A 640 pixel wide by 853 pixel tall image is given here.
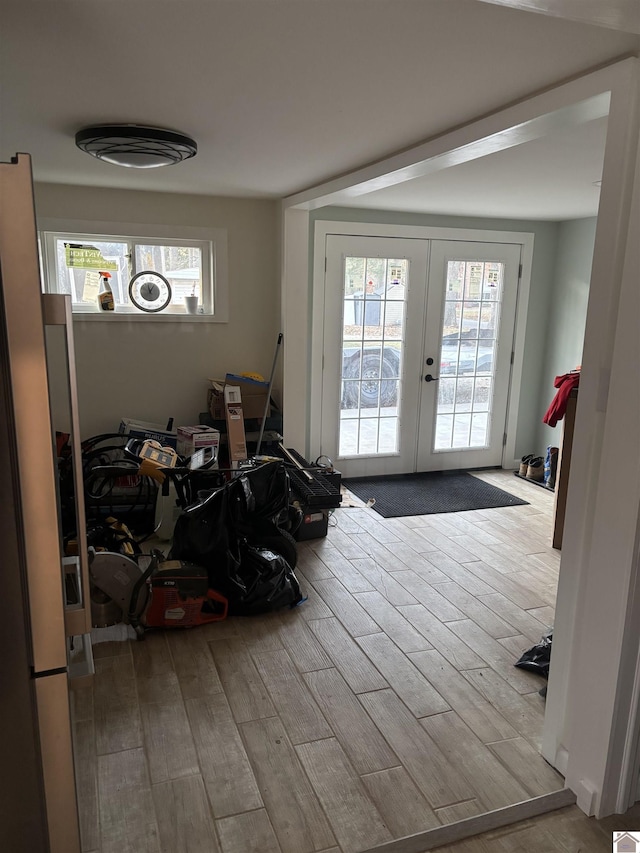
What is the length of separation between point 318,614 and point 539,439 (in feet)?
12.0

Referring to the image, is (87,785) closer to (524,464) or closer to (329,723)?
(329,723)

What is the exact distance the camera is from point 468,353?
5.75 m

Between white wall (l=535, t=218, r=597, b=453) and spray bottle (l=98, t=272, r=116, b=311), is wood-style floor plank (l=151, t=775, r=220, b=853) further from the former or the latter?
white wall (l=535, t=218, r=597, b=453)

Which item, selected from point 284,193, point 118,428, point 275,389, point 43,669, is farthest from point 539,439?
point 43,669

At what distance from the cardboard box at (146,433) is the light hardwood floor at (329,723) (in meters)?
1.41

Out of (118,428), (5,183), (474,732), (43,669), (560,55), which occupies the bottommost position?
(474,732)

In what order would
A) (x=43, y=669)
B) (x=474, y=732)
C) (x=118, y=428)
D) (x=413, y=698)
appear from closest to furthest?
(x=43, y=669), (x=474, y=732), (x=413, y=698), (x=118, y=428)

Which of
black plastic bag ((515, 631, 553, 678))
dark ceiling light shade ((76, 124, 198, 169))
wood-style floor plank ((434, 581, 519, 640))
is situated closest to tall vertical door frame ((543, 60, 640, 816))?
black plastic bag ((515, 631, 553, 678))

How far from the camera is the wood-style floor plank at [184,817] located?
1855 mm

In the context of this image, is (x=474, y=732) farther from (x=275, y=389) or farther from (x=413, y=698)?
(x=275, y=389)

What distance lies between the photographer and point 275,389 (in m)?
5.19

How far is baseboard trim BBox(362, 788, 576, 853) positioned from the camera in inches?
73.4

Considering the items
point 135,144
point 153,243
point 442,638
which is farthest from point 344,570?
point 153,243

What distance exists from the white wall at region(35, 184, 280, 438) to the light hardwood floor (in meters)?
2.01
